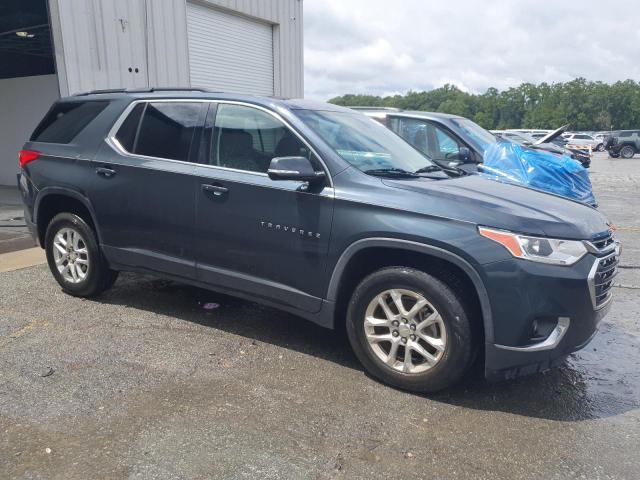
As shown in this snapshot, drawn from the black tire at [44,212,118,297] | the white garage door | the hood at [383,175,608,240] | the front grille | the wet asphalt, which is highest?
the white garage door

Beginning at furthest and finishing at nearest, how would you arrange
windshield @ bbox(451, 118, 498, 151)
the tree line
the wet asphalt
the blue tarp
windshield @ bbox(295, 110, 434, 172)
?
the tree line, windshield @ bbox(451, 118, 498, 151), the blue tarp, windshield @ bbox(295, 110, 434, 172), the wet asphalt

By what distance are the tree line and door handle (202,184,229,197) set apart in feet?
280

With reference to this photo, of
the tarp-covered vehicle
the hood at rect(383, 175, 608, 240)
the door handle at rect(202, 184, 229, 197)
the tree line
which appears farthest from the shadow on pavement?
the tree line

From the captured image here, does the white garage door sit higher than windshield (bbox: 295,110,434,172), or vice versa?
the white garage door

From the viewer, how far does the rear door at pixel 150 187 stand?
13.7 feet

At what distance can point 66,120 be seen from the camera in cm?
503

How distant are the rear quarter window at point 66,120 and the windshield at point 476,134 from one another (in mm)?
4795

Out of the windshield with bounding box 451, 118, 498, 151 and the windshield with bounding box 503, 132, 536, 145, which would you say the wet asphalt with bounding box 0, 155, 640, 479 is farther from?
the windshield with bounding box 503, 132, 536, 145

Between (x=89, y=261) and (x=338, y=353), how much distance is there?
7.86ft

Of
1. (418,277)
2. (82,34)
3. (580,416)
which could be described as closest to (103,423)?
(418,277)

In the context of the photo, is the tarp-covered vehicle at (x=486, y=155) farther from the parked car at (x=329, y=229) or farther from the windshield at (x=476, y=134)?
the parked car at (x=329, y=229)

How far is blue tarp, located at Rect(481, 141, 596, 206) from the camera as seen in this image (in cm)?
634

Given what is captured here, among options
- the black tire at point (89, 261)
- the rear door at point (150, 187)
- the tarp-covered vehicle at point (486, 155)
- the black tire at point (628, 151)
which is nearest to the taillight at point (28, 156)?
the black tire at point (89, 261)

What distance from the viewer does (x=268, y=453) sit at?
275 centimetres
